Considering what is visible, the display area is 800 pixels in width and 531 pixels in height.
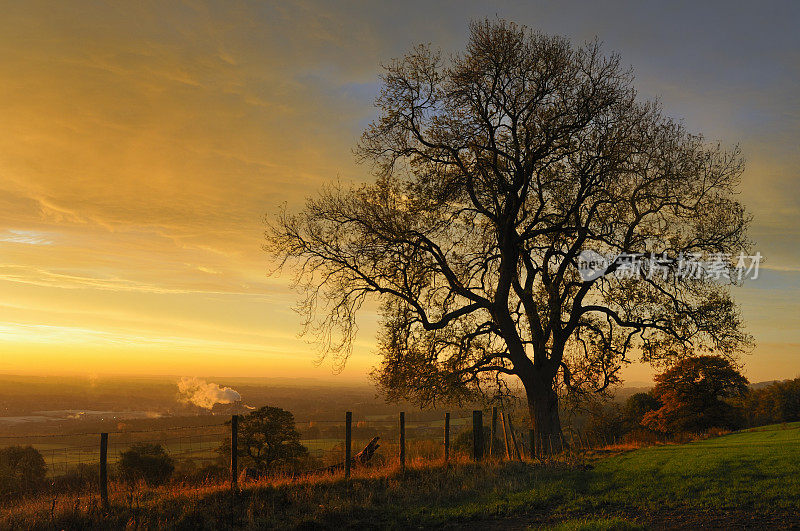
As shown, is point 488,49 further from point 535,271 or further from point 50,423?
point 50,423

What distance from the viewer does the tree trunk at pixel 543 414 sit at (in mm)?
21969

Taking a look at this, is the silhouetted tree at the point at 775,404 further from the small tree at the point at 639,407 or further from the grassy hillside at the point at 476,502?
the grassy hillside at the point at 476,502

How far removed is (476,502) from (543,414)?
9954 millimetres

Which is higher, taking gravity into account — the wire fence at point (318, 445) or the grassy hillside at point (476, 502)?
the grassy hillside at point (476, 502)

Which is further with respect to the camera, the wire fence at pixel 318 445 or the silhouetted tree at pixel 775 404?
the silhouetted tree at pixel 775 404

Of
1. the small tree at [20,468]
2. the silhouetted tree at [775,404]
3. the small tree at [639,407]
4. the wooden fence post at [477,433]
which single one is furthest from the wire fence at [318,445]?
the silhouetted tree at [775,404]

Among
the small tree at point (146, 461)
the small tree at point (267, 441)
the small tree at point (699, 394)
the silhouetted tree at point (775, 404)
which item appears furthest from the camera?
the silhouetted tree at point (775, 404)

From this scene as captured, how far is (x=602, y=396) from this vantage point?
75.4 ft

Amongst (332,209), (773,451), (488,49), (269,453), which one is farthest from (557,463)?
(269,453)

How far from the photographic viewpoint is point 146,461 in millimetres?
38844

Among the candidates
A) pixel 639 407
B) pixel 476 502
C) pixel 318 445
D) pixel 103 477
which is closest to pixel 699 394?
pixel 639 407

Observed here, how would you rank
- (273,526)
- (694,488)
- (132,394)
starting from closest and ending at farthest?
1. (273,526)
2. (694,488)
3. (132,394)

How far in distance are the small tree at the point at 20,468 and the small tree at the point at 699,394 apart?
47128 mm

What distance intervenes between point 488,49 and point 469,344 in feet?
40.8
